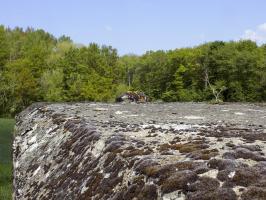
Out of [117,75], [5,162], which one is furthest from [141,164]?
[117,75]

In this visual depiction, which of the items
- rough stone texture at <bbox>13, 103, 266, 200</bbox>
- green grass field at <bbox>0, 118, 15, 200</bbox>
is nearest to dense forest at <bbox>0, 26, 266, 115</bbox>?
green grass field at <bbox>0, 118, 15, 200</bbox>

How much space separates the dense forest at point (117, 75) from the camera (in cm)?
7975

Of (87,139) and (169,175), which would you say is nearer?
(169,175)

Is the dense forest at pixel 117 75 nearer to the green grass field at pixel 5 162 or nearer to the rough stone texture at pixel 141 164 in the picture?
the green grass field at pixel 5 162

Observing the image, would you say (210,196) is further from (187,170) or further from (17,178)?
(17,178)

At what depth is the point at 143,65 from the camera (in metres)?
103

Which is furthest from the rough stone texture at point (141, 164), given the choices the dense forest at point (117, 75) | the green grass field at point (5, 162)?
the dense forest at point (117, 75)

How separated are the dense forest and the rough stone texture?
68.7 m

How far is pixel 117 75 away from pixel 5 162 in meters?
64.7

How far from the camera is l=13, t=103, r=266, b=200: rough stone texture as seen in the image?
3.60m

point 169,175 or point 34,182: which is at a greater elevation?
point 169,175

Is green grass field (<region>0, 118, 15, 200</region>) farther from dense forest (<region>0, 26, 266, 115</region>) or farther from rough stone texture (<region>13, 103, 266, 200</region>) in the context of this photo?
dense forest (<region>0, 26, 266, 115</region>)

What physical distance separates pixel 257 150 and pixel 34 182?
10.7 feet

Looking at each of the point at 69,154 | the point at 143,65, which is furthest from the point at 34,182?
the point at 143,65
